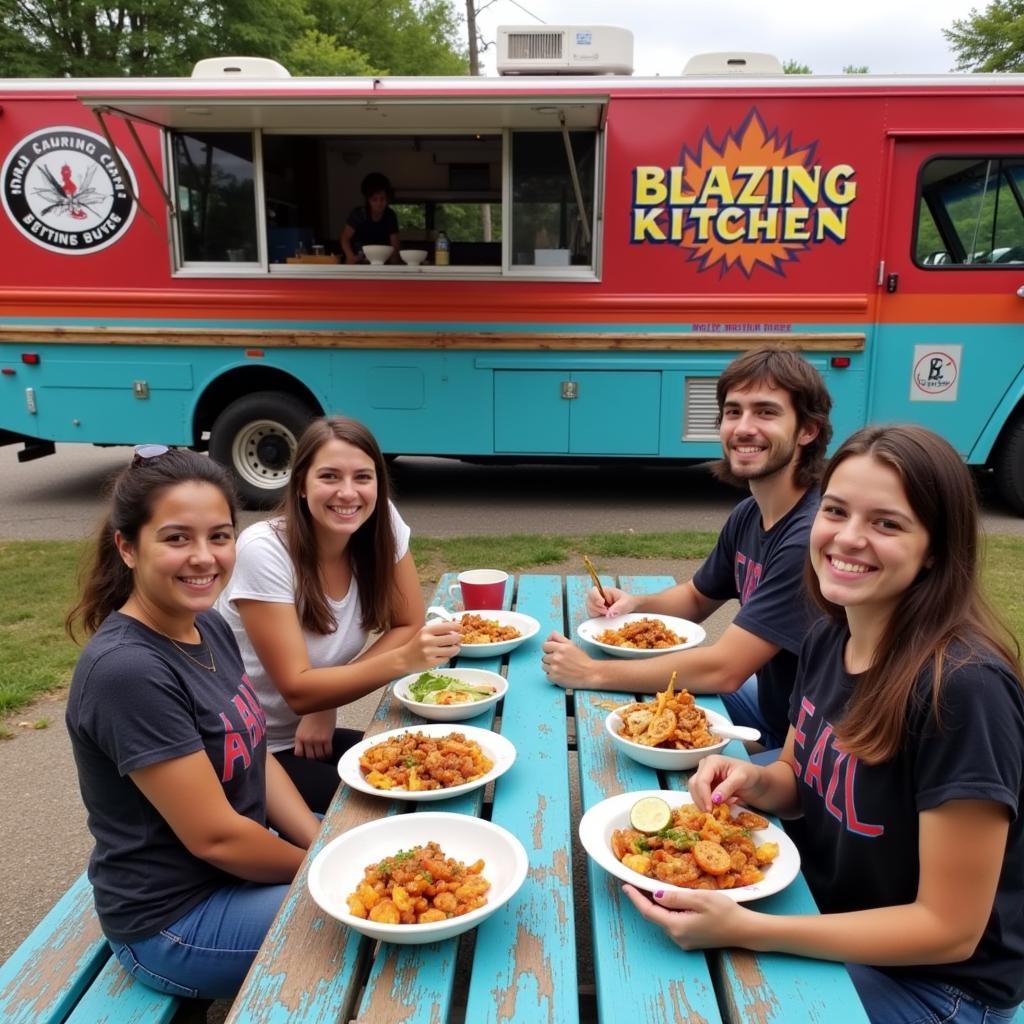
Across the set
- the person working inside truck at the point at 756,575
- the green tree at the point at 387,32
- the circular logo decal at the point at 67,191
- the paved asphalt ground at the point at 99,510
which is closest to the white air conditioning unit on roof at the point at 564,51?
the circular logo decal at the point at 67,191

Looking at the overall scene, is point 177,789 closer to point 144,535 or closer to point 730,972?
point 144,535

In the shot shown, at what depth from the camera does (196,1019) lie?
1.65 metres

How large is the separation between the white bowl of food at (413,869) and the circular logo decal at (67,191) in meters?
6.21

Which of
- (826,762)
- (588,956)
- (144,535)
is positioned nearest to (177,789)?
(144,535)

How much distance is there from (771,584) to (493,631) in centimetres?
81

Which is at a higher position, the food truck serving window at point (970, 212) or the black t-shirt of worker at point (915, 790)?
the food truck serving window at point (970, 212)

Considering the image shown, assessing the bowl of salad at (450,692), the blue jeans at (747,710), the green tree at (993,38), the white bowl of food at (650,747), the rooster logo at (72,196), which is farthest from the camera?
the green tree at (993,38)

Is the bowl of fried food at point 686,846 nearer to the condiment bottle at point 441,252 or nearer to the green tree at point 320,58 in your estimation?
the condiment bottle at point 441,252

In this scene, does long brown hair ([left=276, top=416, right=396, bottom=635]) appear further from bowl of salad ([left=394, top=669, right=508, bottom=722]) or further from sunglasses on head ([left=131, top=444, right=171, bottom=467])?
sunglasses on head ([left=131, top=444, right=171, bottom=467])

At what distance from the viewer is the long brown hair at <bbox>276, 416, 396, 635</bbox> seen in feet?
7.64

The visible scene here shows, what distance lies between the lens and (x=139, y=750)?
148 cm

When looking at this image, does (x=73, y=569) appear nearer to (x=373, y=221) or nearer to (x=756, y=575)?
(x=373, y=221)

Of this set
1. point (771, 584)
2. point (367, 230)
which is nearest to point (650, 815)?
point (771, 584)

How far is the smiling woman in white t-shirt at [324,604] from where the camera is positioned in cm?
220
